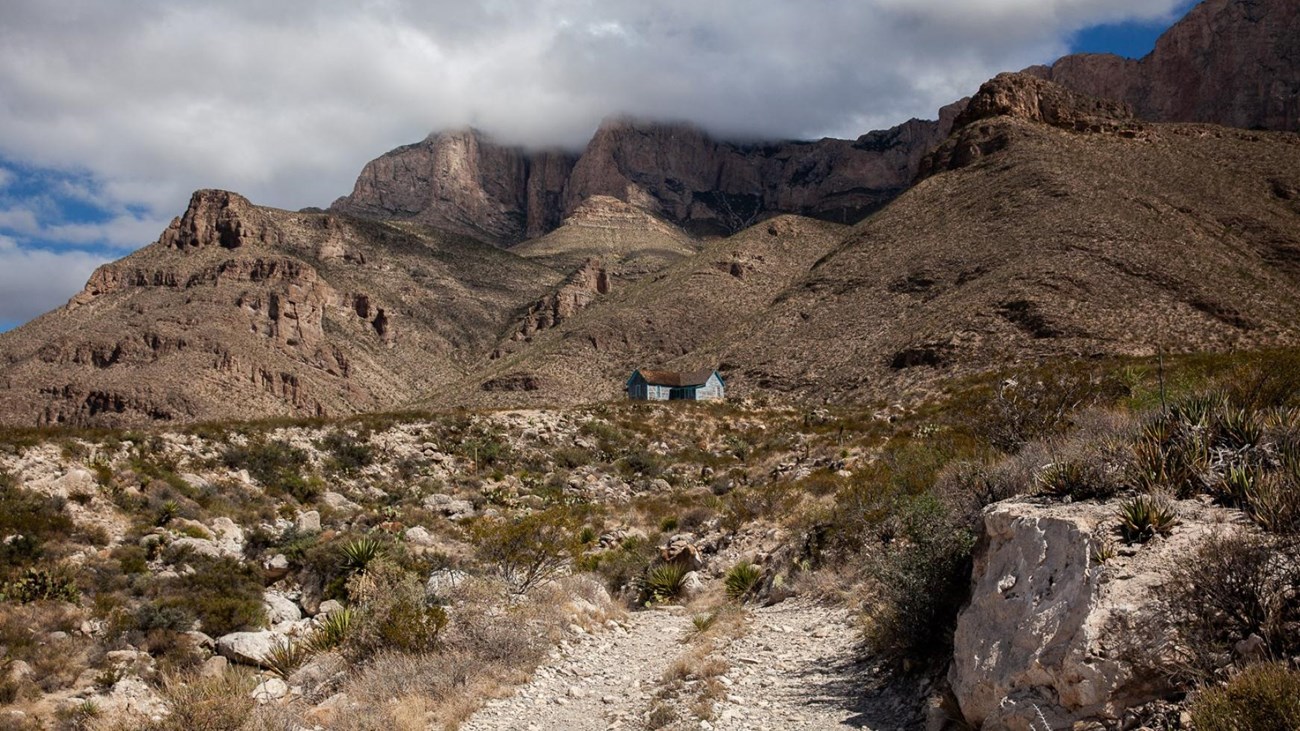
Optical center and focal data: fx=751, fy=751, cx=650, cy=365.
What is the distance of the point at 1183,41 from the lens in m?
137

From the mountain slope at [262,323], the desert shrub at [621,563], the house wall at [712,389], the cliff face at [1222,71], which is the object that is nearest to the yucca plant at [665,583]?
the desert shrub at [621,563]

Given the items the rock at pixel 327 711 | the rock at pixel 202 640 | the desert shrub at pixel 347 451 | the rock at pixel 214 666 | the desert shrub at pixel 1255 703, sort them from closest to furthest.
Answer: the desert shrub at pixel 1255 703 < the rock at pixel 327 711 < the rock at pixel 214 666 < the rock at pixel 202 640 < the desert shrub at pixel 347 451

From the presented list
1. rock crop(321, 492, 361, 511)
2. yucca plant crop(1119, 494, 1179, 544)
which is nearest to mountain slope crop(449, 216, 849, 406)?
rock crop(321, 492, 361, 511)

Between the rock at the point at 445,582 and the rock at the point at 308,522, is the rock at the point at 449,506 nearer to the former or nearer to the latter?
the rock at the point at 308,522

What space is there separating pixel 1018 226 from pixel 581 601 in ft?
158

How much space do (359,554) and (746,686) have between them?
9.33 m

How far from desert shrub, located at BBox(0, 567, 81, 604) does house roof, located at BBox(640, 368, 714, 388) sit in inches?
1610

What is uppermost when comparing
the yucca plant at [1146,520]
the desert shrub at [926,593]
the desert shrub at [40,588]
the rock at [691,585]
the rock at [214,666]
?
the yucca plant at [1146,520]

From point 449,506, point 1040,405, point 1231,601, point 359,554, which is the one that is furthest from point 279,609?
point 1040,405

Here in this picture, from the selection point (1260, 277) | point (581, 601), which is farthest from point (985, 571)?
point (1260, 277)

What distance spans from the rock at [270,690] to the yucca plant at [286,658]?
0.51 metres

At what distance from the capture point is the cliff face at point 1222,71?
117625 mm

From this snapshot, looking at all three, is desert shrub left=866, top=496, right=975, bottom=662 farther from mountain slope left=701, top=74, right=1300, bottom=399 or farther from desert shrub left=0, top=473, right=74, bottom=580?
mountain slope left=701, top=74, right=1300, bottom=399

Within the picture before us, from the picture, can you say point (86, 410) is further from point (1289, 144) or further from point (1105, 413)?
point (1289, 144)
